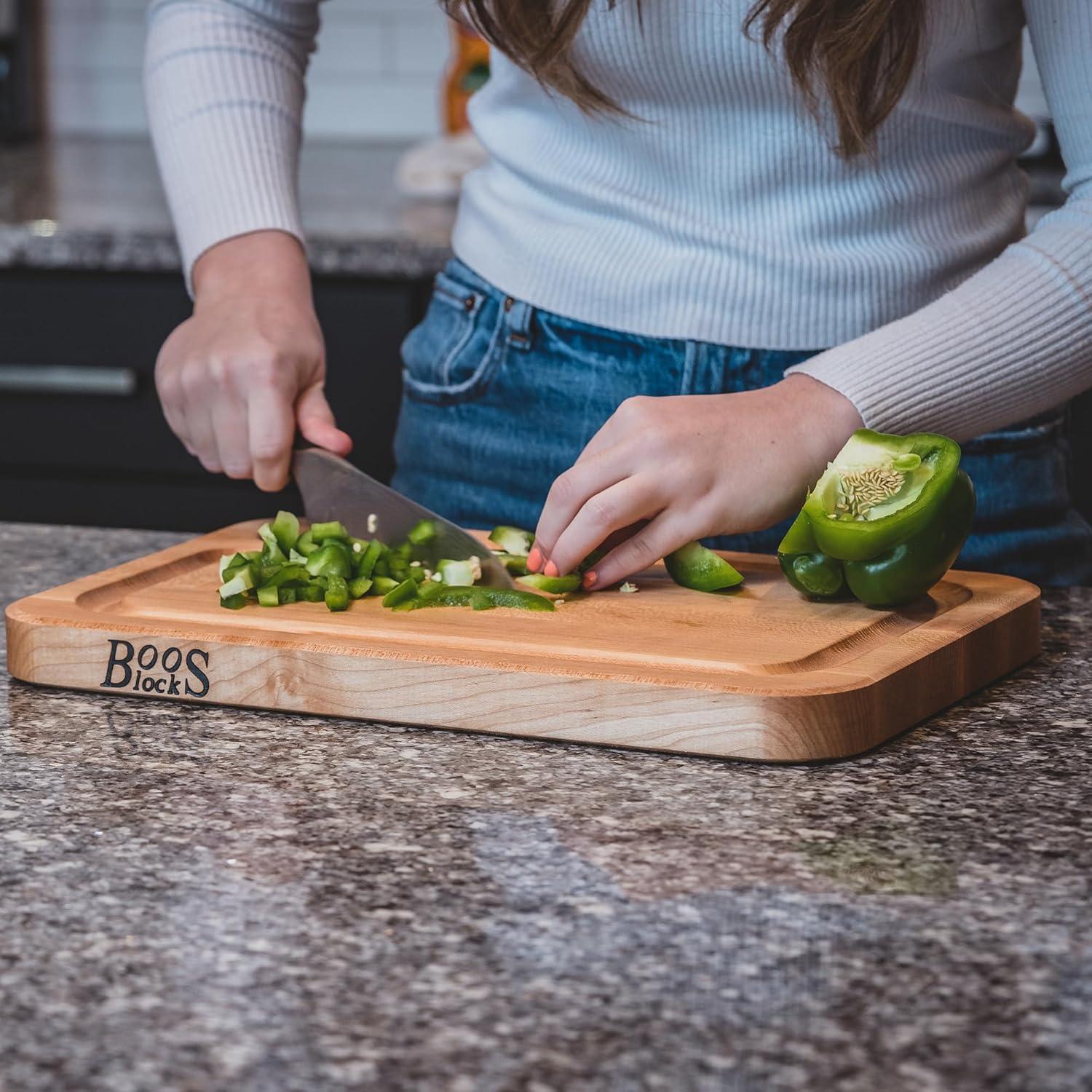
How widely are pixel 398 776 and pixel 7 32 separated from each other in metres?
2.81

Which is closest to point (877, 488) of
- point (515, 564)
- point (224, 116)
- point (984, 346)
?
point (984, 346)

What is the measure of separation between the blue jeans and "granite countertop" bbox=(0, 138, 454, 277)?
0.64 metres

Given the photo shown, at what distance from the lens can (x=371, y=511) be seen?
46.3 inches

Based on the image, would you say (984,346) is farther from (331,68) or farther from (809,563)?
(331,68)

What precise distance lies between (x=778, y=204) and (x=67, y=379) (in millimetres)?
1246

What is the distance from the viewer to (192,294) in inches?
54.7

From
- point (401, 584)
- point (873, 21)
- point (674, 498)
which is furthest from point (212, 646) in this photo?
point (873, 21)

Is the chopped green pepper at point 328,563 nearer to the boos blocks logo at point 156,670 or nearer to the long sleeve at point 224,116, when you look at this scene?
the boos blocks logo at point 156,670

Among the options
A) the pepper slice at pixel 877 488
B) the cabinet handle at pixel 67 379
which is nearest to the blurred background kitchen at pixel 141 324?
the cabinet handle at pixel 67 379

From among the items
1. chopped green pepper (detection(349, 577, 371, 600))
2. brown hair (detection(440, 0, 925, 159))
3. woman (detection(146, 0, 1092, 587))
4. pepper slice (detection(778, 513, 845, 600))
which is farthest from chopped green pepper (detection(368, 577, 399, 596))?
brown hair (detection(440, 0, 925, 159))

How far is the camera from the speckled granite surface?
0.55 meters

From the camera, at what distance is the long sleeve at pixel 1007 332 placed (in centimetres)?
107

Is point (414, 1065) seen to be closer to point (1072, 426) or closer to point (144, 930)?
point (144, 930)

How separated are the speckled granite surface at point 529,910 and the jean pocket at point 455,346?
48 cm
